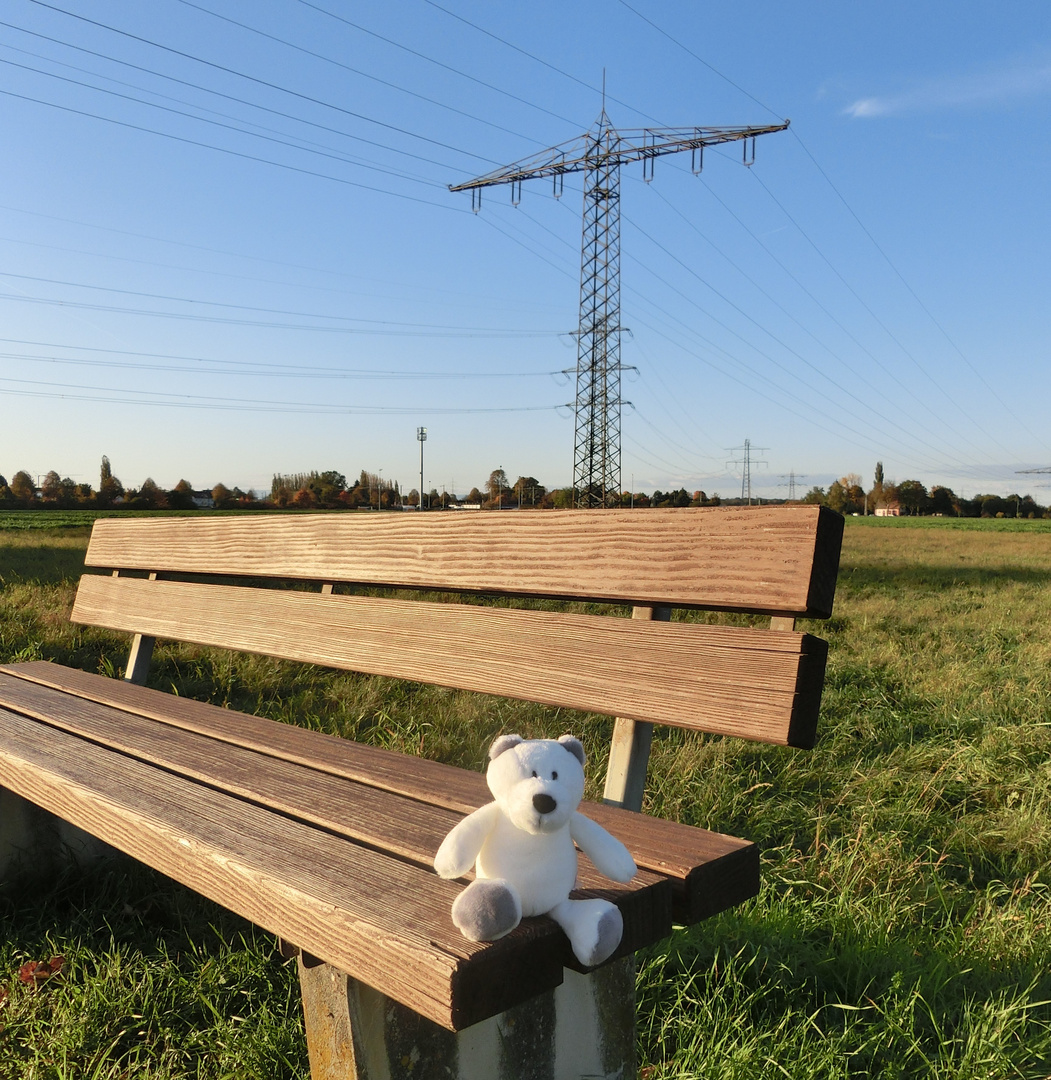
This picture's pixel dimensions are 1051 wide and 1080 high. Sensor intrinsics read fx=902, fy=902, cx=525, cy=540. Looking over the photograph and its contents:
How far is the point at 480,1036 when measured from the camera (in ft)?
4.64

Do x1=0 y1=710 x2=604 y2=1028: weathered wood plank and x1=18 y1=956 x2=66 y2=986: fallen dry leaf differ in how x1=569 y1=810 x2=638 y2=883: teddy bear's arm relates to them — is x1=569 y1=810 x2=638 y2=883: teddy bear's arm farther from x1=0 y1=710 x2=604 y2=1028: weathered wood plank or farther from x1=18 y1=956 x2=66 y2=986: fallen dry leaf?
x1=18 y1=956 x2=66 y2=986: fallen dry leaf

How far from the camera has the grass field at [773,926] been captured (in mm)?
1791

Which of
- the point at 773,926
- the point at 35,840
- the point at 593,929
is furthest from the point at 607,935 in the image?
the point at 35,840

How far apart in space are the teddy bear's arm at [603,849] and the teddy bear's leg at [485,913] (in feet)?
0.47

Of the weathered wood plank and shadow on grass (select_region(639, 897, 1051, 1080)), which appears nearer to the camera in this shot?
the weathered wood plank

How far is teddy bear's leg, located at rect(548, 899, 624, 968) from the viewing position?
111 centimetres

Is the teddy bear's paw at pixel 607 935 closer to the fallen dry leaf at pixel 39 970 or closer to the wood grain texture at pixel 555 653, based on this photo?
the wood grain texture at pixel 555 653

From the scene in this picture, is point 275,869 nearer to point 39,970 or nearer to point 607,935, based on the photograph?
point 607,935

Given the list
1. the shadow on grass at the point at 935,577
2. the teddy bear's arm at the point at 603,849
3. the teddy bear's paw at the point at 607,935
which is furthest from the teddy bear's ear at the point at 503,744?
the shadow on grass at the point at 935,577

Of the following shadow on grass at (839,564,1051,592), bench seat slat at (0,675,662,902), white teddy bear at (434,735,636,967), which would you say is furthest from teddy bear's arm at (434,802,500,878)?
shadow on grass at (839,564,1051,592)

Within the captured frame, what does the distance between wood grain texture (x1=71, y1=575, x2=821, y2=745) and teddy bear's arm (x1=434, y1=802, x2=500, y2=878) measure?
57 cm

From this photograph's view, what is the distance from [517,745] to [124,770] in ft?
3.76

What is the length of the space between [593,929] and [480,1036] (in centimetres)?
45

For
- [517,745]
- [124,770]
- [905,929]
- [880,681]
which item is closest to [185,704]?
[124,770]
